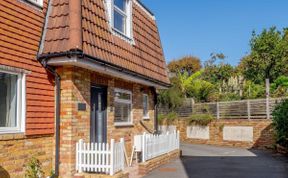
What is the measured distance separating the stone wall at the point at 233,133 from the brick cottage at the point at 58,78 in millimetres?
10949

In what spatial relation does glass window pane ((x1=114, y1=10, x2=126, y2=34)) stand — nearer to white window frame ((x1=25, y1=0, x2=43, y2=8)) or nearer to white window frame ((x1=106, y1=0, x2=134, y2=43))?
white window frame ((x1=106, y1=0, x2=134, y2=43))

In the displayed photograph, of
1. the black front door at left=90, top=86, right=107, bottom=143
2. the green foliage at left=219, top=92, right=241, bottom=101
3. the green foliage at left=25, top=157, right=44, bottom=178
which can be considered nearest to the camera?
the green foliage at left=25, top=157, right=44, bottom=178

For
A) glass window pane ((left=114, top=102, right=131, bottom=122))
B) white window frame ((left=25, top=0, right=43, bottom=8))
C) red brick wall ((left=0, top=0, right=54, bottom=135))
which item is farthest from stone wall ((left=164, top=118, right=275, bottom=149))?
white window frame ((left=25, top=0, right=43, bottom=8))

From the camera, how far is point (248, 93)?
92.6ft

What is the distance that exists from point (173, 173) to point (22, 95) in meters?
5.46

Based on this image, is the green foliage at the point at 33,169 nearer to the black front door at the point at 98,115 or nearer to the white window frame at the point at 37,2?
the black front door at the point at 98,115

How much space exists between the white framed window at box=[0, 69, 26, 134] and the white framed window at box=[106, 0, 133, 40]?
4.03m

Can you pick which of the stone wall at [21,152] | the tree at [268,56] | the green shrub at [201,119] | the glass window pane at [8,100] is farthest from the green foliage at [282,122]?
the tree at [268,56]

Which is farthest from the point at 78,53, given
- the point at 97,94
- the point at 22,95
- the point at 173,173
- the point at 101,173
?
the point at 173,173

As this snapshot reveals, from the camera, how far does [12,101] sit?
7684 millimetres

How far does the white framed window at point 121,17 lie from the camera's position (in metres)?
11.0

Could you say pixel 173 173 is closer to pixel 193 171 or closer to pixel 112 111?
pixel 193 171

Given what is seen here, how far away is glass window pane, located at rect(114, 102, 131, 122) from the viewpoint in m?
11.6

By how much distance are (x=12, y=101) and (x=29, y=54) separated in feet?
4.09
